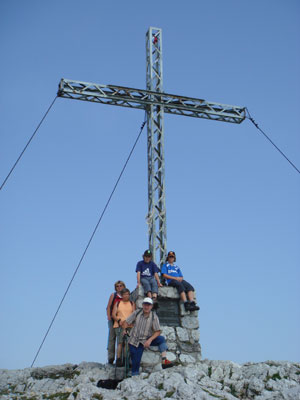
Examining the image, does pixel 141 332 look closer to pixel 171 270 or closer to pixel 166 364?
pixel 166 364

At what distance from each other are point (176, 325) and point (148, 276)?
143 centimetres

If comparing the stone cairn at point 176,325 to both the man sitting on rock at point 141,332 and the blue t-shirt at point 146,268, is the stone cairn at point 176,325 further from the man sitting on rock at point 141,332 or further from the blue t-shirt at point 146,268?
the man sitting on rock at point 141,332

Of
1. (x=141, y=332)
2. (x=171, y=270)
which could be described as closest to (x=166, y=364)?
(x=141, y=332)

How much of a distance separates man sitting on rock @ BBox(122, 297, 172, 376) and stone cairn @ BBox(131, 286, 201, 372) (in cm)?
114

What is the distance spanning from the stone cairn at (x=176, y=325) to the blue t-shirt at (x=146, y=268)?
39 cm

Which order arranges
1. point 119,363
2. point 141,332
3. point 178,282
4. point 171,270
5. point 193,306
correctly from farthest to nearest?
point 171,270 < point 178,282 < point 193,306 < point 119,363 < point 141,332

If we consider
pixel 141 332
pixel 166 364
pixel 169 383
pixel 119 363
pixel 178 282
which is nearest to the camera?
pixel 169 383

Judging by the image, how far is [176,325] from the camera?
11.6 meters

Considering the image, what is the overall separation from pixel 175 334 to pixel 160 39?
8.98 meters

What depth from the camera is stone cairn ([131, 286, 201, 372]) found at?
11188 mm

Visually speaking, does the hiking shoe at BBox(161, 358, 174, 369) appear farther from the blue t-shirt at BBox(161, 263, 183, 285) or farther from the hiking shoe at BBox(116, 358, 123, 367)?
the blue t-shirt at BBox(161, 263, 183, 285)

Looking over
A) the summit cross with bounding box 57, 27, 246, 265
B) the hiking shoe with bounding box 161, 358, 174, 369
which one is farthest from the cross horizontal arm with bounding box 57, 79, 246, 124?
the hiking shoe with bounding box 161, 358, 174, 369

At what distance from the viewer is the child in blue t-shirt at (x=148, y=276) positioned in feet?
36.9

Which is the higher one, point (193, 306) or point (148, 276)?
point (148, 276)
